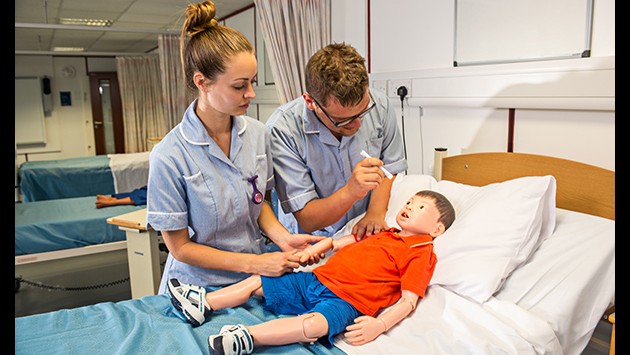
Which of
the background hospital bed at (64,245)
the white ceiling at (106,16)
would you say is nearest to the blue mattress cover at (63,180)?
the background hospital bed at (64,245)

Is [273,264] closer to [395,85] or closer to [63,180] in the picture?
[395,85]

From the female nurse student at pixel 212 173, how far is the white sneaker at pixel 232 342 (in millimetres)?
296

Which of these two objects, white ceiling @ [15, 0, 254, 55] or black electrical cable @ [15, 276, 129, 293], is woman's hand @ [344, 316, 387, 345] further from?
black electrical cable @ [15, 276, 129, 293]

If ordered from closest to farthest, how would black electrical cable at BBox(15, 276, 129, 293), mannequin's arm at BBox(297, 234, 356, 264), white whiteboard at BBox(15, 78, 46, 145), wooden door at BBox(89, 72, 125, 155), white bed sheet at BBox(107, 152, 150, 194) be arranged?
1. mannequin's arm at BBox(297, 234, 356, 264)
2. black electrical cable at BBox(15, 276, 129, 293)
3. white bed sheet at BBox(107, 152, 150, 194)
4. white whiteboard at BBox(15, 78, 46, 145)
5. wooden door at BBox(89, 72, 125, 155)

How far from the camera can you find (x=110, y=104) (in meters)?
10.2

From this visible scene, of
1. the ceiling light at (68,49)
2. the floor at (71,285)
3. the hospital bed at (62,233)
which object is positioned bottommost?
the floor at (71,285)

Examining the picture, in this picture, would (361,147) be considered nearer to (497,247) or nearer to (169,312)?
(497,247)

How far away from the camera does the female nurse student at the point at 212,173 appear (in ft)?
4.81

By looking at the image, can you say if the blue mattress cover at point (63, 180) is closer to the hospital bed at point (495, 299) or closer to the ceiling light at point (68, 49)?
the ceiling light at point (68, 49)

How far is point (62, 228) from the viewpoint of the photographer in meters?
3.76

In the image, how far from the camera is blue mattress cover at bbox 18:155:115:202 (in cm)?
553

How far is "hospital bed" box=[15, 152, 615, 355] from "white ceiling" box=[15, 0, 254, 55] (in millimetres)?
2401

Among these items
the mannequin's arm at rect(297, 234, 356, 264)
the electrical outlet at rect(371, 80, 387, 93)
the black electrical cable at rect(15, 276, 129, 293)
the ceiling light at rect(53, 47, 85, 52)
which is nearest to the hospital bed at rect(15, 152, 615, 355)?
the mannequin's arm at rect(297, 234, 356, 264)

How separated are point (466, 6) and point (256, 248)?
5.32 feet
